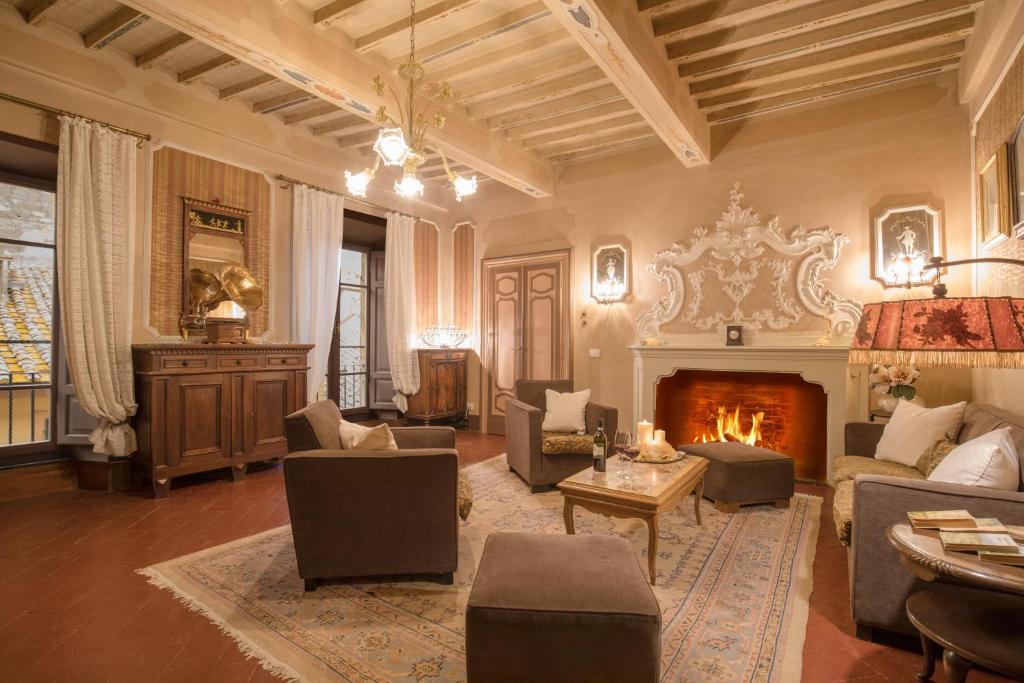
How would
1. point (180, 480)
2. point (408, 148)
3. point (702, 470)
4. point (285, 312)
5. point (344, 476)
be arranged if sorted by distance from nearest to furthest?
point (344, 476), point (408, 148), point (702, 470), point (180, 480), point (285, 312)

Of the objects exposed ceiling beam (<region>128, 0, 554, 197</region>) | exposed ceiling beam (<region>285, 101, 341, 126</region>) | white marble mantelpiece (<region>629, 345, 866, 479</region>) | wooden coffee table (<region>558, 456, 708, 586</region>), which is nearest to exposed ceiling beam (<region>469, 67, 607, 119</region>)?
exposed ceiling beam (<region>128, 0, 554, 197</region>)

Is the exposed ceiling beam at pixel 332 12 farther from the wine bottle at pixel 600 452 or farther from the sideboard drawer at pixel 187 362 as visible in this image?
the wine bottle at pixel 600 452

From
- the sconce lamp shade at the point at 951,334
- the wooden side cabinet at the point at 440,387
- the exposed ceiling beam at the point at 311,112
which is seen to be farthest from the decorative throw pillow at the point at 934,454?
the exposed ceiling beam at the point at 311,112

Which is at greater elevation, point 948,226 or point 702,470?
point 948,226

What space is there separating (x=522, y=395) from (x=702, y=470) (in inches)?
80.1

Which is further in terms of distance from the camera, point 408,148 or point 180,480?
point 180,480

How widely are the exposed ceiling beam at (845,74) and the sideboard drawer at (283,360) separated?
4.53 meters

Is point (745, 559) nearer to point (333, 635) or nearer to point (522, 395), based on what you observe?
point (333, 635)

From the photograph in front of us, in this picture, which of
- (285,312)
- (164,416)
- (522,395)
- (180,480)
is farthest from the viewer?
(285,312)

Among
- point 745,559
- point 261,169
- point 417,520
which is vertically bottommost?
point 745,559

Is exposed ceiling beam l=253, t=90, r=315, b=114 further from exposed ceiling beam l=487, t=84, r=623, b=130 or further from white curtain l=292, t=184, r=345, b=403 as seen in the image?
exposed ceiling beam l=487, t=84, r=623, b=130

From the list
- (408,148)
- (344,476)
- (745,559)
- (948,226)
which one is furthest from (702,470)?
(948,226)

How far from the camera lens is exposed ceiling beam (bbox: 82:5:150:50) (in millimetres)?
3691

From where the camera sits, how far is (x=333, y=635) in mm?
2197
